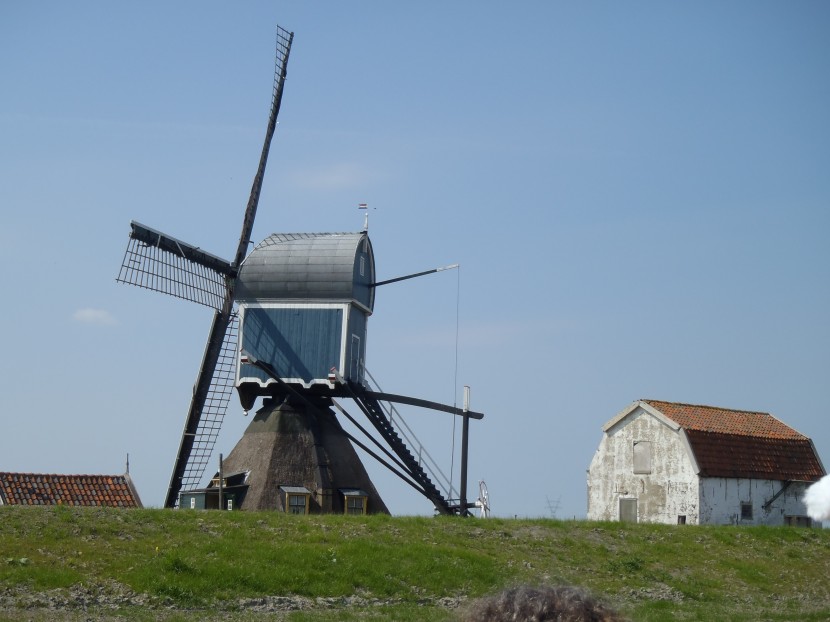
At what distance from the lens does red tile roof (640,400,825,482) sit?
34.9 m

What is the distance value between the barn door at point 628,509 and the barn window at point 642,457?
1021 mm

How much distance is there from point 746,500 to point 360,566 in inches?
670

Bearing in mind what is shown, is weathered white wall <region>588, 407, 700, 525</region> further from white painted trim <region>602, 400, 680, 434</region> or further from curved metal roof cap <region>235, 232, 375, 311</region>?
curved metal roof cap <region>235, 232, 375, 311</region>

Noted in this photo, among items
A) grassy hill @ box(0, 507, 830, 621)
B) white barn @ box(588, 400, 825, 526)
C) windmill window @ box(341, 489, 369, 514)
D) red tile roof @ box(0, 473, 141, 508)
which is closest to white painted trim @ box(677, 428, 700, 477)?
white barn @ box(588, 400, 825, 526)

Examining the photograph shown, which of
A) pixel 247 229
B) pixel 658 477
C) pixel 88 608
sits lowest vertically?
pixel 88 608

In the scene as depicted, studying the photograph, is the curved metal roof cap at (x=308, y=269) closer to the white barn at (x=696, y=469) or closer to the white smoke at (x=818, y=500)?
the white barn at (x=696, y=469)

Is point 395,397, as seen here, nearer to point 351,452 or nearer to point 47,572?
point 351,452

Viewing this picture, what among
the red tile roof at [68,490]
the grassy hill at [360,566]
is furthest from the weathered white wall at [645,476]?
the red tile roof at [68,490]

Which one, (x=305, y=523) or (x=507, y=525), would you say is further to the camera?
(x=507, y=525)

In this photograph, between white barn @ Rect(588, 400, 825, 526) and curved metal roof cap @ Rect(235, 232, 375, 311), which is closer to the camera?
white barn @ Rect(588, 400, 825, 526)

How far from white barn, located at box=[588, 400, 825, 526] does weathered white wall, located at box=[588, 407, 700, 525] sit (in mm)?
31

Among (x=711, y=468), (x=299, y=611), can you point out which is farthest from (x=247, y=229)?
(x=299, y=611)

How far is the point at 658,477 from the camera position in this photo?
35281 mm

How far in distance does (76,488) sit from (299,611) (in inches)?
676
